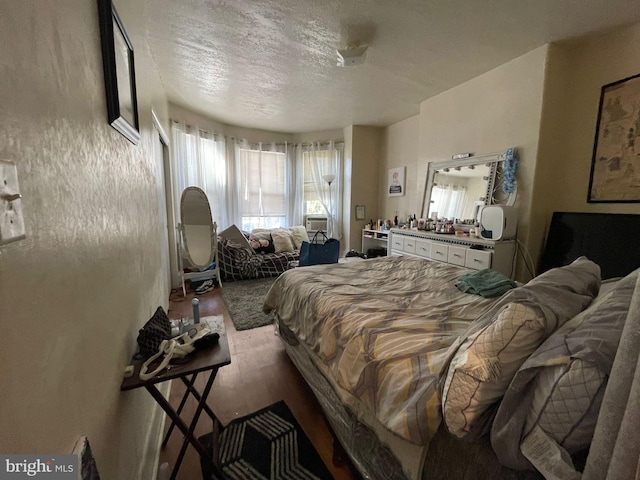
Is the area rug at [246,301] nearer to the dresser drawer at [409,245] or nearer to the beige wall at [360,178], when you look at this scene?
the beige wall at [360,178]

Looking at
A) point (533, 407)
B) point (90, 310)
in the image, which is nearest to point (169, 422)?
point (90, 310)

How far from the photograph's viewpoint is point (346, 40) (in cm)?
233

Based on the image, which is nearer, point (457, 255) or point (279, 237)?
point (457, 255)

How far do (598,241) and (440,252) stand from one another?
1272 mm

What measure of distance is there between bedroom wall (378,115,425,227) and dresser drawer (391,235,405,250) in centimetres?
50

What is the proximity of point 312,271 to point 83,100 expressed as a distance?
5.51ft

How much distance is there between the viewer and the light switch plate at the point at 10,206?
402 mm

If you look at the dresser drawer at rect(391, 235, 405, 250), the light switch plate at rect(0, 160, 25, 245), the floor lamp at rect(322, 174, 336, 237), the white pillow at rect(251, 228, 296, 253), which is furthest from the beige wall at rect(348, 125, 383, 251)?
the light switch plate at rect(0, 160, 25, 245)

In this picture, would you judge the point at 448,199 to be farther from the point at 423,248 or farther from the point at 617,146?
the point at 617,146

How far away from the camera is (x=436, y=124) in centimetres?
351

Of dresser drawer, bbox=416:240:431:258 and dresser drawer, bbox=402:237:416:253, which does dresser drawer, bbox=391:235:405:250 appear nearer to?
dresser drawer, bbox=402:237:416:253

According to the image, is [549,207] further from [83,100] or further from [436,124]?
[83,100]

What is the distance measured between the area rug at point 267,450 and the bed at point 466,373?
198mm

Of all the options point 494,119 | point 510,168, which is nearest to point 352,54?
point 494,119
